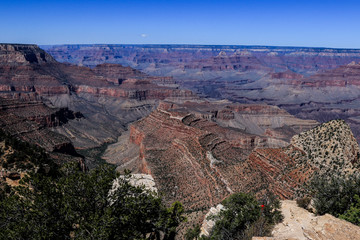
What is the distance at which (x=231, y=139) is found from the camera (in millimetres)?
84188

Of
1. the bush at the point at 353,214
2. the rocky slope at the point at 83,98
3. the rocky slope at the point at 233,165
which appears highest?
the bush at the point at 353,214

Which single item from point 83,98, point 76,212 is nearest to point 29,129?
point 76,212

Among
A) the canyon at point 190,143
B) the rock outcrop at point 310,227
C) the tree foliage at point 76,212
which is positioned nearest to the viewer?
the rock outcrop at point 310,227

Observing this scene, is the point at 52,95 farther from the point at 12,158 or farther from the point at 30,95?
the point at 12,158

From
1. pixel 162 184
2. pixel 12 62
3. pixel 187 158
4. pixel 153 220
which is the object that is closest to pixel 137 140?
pixel 187 158

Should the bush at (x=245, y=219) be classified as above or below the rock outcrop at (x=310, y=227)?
below

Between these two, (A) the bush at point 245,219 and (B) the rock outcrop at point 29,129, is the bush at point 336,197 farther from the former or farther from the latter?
(B) the rock outcrop at point 29,129

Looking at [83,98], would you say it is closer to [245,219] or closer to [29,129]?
[29,129]

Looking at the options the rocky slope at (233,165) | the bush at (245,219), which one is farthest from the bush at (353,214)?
the rocky slope at (233,165)

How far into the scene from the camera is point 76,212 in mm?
20375

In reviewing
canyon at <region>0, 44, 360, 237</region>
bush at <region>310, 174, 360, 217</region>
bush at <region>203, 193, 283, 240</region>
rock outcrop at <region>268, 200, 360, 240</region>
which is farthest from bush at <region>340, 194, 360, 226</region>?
canyon at <region>0, 44, 360, 237</region>

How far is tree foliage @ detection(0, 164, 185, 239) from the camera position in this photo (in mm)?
18703

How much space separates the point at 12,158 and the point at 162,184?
70.1 feet

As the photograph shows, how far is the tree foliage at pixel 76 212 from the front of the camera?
18.7 m
